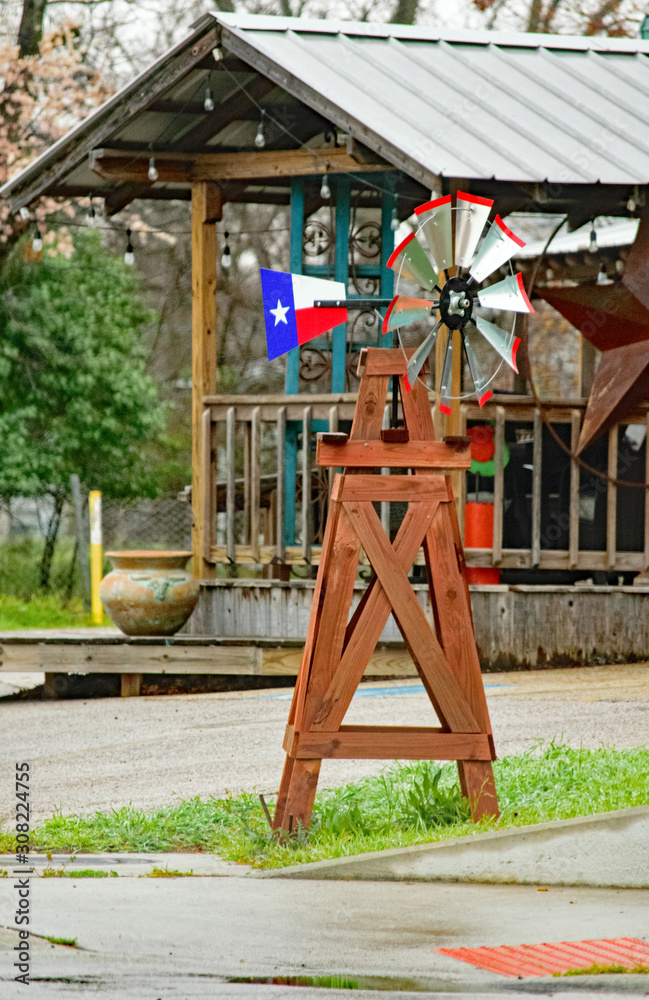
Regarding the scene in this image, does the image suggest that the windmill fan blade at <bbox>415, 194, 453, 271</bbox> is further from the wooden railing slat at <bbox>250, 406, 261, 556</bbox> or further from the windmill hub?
the wooden railing slat at <bbox>250, 406, 261, 556</bbox>

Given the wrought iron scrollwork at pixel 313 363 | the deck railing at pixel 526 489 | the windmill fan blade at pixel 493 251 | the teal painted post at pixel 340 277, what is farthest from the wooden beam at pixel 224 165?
the windmill fan blade at pixel 493 251

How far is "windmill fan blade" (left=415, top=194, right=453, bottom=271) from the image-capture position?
204 inches

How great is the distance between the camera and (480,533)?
31.8ft

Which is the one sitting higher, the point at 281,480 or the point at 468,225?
the point at 468,225

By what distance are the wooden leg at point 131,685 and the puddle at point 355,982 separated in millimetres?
6181

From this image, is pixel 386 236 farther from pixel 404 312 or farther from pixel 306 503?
pixel 404 312

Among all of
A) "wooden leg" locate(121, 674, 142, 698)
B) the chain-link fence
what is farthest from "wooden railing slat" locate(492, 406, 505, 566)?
the chain-link fence

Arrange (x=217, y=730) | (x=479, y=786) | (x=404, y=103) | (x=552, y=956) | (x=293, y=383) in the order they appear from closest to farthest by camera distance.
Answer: (x=552, y=956) < (x=479, y=786) < (x=217, y=730) < (x=404, y=103) < (x=293, y=383)

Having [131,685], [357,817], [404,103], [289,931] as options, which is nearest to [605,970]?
[289,931]

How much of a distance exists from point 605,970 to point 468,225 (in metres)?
3.12

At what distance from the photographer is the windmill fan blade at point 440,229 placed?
518cm

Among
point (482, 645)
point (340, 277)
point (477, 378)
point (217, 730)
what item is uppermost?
point (340, 277)

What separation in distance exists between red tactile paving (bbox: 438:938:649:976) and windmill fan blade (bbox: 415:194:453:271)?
286cm

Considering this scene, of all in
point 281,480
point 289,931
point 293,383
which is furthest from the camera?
point 293,383
